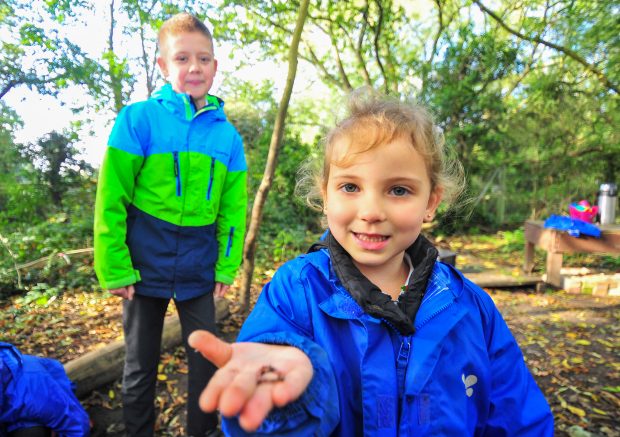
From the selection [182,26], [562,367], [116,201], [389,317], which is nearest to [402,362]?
[389,317]

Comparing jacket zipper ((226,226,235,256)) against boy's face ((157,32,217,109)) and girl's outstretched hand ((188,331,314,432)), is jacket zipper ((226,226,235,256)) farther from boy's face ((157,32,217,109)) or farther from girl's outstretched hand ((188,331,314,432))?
girl's outstretched hand ((188,331,314,432))

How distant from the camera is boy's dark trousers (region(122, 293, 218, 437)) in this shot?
2053 mm

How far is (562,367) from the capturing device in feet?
11.0

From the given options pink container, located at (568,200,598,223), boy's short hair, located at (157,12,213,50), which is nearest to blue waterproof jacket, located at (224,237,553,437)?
boy's short hair, located at (157,12,213,50)

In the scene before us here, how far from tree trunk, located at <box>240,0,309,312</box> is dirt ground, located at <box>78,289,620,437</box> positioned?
59cm

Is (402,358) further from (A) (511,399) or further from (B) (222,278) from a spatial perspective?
(B) (222,278)

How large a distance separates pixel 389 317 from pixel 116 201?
4.76 feet

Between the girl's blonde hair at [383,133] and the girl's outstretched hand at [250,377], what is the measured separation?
0.64 m

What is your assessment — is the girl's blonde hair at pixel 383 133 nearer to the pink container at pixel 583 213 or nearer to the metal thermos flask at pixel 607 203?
the pink container at pixel 583 213

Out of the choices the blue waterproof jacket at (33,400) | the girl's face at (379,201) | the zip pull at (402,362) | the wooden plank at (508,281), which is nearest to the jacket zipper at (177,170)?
the girl's face at (379,201)

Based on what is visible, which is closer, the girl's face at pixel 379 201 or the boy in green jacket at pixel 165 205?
the girl's face at pixel 379 201

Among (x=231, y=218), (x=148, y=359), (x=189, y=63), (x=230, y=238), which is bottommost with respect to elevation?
(x=148, y=359)

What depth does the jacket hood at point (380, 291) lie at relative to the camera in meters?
1.12

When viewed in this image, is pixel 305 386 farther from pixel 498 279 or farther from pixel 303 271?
pixel 498 279
